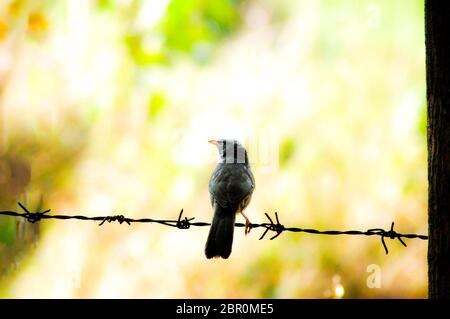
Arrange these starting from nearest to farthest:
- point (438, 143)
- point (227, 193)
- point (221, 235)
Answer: point (438, 143) < point (221, 235) < point (227, 193)

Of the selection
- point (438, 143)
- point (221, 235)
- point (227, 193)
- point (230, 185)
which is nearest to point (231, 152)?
point (230, 185)

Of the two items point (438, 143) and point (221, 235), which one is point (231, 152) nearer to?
point (221, 235)

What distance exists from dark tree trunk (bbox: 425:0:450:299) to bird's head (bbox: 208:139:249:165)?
237 centimetres

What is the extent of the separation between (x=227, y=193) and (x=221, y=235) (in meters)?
0.50

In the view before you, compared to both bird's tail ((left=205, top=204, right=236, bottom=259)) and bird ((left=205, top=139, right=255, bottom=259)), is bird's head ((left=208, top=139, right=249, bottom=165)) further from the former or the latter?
bird's tail ((left=205, top=204, right=236, bottom=259))

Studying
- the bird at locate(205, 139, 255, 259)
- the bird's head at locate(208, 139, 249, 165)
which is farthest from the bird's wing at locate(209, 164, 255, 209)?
the bird's head at locate(208, 139, 249, 165)

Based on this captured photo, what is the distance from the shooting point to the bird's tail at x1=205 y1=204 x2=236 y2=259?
404 cm

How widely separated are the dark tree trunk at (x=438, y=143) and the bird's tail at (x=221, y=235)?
1.43 metres

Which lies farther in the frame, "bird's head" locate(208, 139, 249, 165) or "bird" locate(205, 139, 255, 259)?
"bird's head" locate(208, 139, 249, 165)

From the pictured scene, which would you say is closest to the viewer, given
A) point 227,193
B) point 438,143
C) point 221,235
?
point 438,143

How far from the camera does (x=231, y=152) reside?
538cm
